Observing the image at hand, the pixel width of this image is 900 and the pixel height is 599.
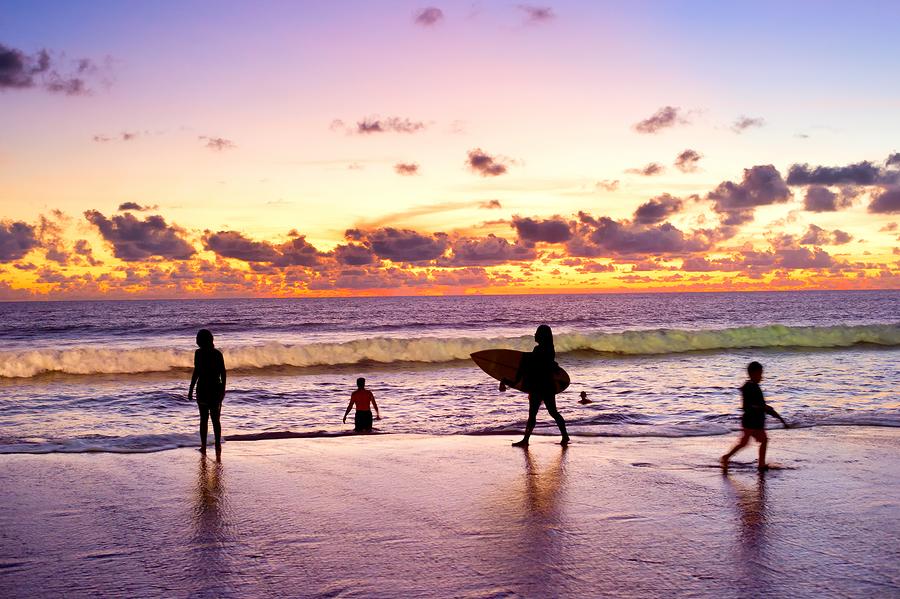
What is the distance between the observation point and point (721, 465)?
30.6 feet

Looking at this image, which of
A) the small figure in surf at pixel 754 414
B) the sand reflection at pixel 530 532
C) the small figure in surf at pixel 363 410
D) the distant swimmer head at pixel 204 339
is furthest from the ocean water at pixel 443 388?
the sand reflection at pixel 530 532

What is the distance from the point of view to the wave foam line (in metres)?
27.7

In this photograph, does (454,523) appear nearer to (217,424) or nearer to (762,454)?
(762,454)

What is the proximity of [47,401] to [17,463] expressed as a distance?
340 inches

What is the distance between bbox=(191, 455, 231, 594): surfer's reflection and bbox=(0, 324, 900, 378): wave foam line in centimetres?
2020

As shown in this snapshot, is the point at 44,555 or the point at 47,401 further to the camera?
the point at 47,401

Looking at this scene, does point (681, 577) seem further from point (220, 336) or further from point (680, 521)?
point (220, 336)

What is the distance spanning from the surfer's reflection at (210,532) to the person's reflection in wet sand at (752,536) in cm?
369

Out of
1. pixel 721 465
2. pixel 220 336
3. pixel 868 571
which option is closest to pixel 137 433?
pixel 721 465

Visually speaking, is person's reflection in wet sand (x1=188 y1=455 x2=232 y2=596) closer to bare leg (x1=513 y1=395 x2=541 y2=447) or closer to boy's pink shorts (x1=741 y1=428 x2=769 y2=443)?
bare leg (x1=513 y1=395 x2=541 y2=447)

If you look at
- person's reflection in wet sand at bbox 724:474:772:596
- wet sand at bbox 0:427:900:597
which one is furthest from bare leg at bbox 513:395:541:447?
person's reflection in wet sand at bbox 724:474:772:596

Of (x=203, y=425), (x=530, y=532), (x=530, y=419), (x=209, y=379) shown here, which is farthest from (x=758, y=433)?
(x=203, y=425)

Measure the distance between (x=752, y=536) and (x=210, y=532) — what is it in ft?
15.5

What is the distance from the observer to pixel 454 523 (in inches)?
260
